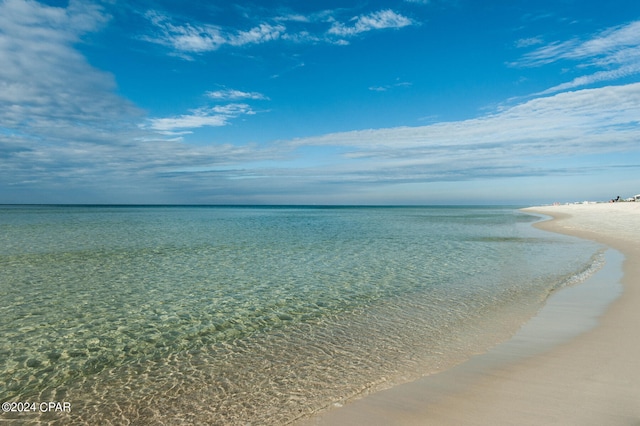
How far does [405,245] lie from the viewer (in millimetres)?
25109

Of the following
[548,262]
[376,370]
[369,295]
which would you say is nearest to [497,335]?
[376,370]

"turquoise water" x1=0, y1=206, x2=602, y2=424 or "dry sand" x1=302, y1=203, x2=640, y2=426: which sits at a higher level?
"dry sand" x1=302, y1=203, x2=640, y2=426

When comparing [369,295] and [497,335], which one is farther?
[369,295]

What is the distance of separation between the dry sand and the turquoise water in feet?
1.45

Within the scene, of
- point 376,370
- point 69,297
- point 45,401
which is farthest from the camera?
point 69,297

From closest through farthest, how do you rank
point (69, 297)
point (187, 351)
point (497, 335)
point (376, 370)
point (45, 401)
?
point (45, 401) → point (376, 370) → point (187, 351) → point (497, 335) → point (69, 297)

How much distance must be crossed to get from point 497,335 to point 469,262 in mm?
10524

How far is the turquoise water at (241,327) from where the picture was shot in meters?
5.59

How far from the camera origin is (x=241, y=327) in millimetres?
8891

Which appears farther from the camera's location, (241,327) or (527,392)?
(241,327)

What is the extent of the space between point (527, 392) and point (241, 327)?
5.91 metres

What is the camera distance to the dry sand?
185 inches

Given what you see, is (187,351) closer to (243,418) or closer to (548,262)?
(243,418)

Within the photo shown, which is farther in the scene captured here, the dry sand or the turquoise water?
the turquoise water
